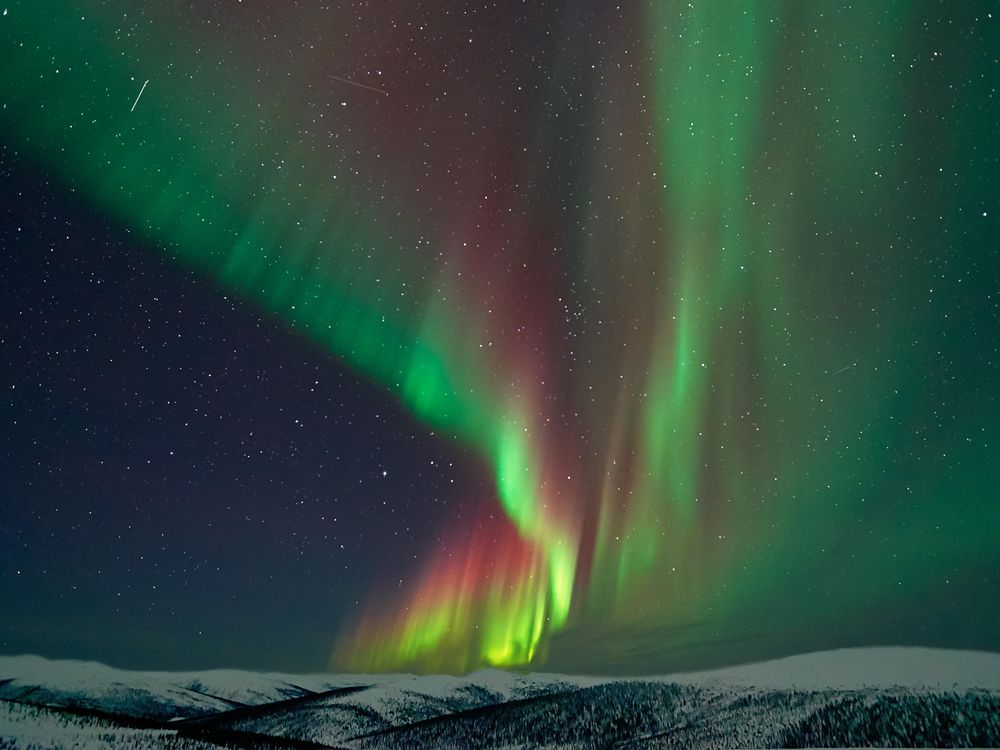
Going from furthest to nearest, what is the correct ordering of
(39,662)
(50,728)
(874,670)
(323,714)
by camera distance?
(39,662) → (323,714) → (874,670) → (50,728)

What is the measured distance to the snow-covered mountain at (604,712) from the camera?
228 ft

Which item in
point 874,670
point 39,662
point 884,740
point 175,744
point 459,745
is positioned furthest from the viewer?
point 39,662

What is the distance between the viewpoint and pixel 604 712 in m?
86.7

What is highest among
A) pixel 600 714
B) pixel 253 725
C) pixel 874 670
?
pixel 874 670

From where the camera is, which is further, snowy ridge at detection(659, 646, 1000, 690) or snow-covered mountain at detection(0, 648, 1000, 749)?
snowy ridge at detection(659, 646, 1000, 690)

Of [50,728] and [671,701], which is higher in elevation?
[671,701]

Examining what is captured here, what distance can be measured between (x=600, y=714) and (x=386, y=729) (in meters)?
31.0

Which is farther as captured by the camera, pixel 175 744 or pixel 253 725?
pixel 253 725

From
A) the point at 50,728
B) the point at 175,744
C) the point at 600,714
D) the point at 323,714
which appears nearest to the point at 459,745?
the point at 600,714

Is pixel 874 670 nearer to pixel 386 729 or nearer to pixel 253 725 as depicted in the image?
pixel 386 729

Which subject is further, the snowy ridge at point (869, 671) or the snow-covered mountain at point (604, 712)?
the snowy ridge at point (869, 671)

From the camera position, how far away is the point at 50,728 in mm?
54875

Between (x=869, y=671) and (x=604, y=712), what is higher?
(x=869, y=671)

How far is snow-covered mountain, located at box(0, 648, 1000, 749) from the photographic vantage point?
228ft
